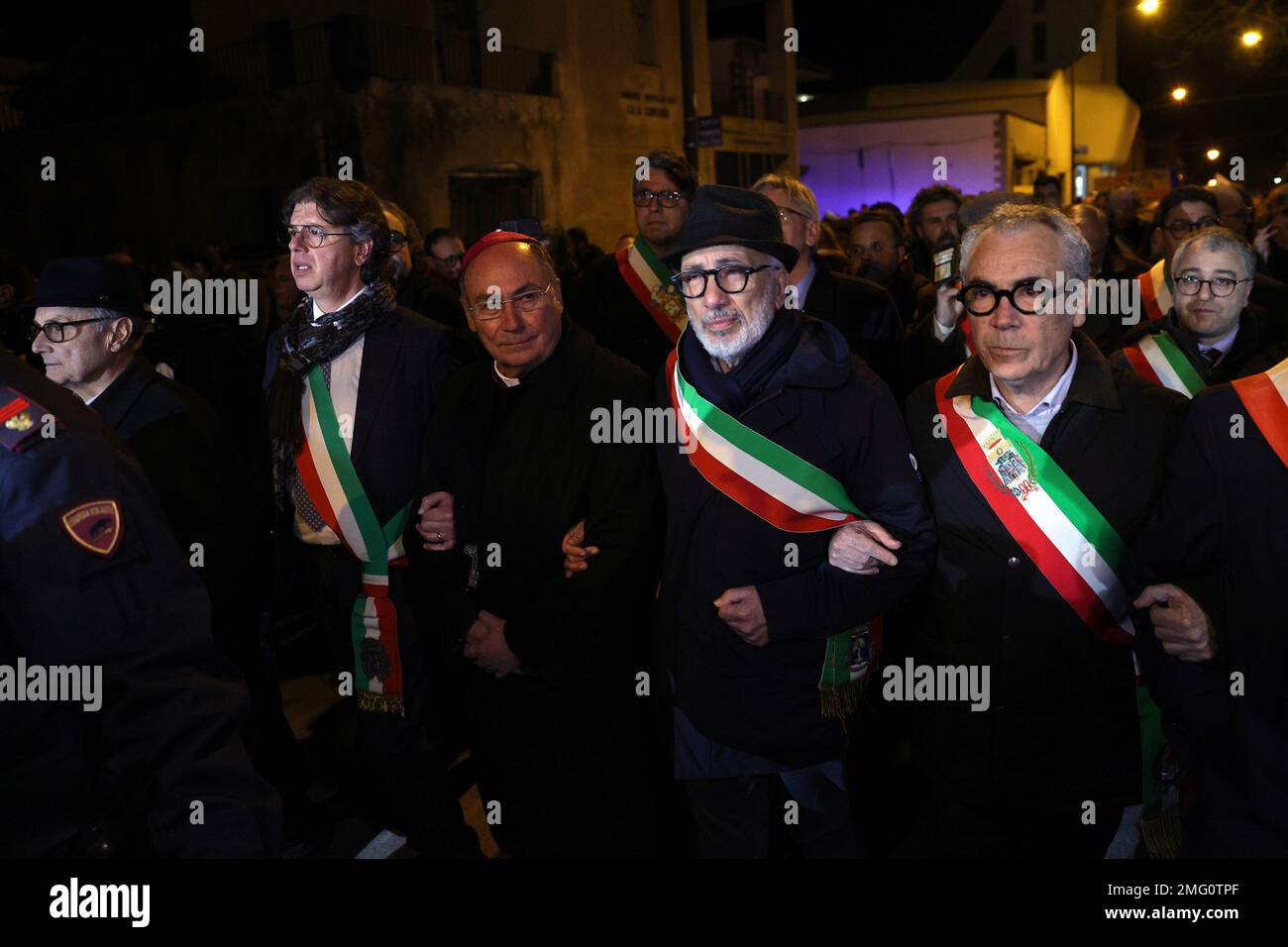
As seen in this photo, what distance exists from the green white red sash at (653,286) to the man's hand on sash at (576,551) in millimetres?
1726

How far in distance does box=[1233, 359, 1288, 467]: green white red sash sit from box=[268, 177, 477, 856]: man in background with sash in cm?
238

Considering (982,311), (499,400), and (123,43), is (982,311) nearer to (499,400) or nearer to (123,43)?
(499,400)

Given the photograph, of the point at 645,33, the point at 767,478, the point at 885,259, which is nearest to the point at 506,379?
the point at 767,478

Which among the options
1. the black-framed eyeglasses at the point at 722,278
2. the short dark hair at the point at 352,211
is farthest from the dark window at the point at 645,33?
the black-framed eyeglasses at the point at 722,278

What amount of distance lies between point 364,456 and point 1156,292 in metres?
3.50

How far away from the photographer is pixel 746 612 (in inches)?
104

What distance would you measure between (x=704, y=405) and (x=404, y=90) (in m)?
15.0

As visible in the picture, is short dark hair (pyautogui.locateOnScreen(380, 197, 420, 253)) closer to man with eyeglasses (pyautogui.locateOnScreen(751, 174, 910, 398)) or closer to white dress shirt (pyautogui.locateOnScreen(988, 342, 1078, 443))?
man with eyeglasses (pyautogui.locateOnScreen(751, 174, 910, 398))

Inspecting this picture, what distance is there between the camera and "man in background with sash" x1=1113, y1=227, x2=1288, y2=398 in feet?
11.9

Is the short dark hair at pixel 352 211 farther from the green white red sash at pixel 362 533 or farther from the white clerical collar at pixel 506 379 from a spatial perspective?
the white clerical collar at pixel 506 379

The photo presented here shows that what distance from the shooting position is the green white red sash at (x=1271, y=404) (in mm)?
2062

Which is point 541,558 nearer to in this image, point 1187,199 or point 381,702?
point 381,702

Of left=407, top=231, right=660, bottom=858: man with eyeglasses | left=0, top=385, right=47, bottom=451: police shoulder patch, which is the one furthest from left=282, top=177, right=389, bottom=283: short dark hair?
left=0, top=385, right=47, bottom=451: police shoulder patch

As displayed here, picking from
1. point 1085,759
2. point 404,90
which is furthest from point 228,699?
point 404,90
